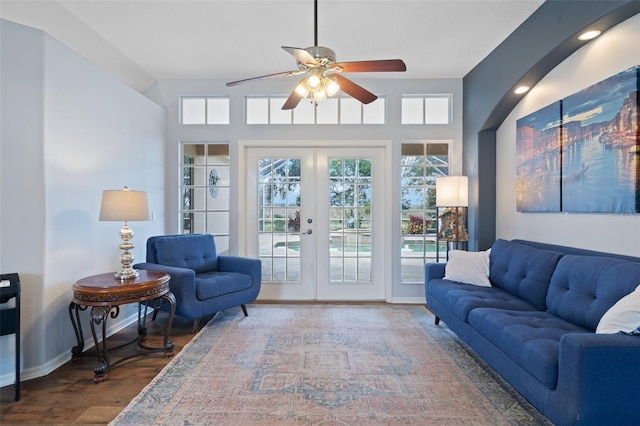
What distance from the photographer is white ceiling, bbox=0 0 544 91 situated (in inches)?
105

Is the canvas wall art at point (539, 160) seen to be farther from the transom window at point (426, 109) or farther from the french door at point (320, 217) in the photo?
the french door at point (320, 217)

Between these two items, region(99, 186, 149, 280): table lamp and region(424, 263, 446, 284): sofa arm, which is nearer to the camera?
region(99, 186, 149, 280): table lamp

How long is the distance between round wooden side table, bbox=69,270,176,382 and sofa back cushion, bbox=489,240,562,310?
9.38 ft

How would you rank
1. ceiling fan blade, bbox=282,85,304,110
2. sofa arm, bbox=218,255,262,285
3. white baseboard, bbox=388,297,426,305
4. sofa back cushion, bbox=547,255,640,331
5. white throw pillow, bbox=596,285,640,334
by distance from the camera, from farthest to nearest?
white baseboard, bbox=388,297,426,305, sofa arm, bbox=218,255,262,285, ceiling fan blade, bbox=282,85,304,110, sofa back cushion, bbox=547,255,640,331, white throw pillow, bbox=596,285,640,334

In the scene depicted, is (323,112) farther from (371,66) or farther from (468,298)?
(468,298)

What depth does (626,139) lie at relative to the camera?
7.05 feet

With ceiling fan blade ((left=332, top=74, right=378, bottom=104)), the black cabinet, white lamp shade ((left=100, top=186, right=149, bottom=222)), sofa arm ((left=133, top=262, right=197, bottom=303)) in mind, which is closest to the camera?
the black cabinet

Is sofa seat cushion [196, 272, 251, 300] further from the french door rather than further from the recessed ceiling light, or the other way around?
the recessed ceiling light

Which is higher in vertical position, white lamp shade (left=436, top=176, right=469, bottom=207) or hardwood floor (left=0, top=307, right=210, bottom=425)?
white lamp shade (left=436, top=176, right=469, bottom=207)

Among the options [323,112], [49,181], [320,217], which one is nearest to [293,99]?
[323,112]

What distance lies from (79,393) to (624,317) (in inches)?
126

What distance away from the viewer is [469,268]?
3154 mm

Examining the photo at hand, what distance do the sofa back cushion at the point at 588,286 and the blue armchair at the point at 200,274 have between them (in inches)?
108

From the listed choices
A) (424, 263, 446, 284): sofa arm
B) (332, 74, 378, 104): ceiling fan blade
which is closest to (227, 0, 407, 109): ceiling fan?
(332, 74, 378, 104): ceiling fan blade
